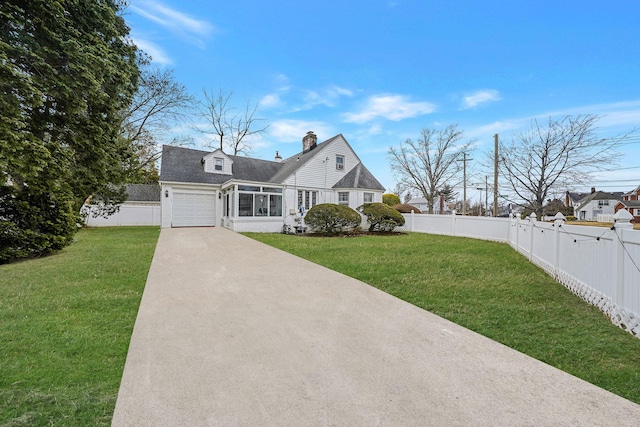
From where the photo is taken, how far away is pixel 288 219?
53.5 ft

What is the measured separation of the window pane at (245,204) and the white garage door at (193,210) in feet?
11.9

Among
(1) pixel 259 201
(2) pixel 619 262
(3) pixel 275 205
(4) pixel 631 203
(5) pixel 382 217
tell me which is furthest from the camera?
(4) pixel 631 203

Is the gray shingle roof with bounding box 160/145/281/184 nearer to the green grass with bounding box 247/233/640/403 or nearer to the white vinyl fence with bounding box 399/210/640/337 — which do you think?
the green grass with bounding box 247/233/640/403

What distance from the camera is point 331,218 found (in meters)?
14.1

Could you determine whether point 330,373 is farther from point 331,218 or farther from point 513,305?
point 331,218

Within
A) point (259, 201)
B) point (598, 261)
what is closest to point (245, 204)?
point (259, 201)

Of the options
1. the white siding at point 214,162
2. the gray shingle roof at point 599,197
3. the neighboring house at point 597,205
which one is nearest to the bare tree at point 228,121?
the white siding at point 214,162

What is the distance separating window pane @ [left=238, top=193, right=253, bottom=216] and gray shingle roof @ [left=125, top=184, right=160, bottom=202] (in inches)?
490

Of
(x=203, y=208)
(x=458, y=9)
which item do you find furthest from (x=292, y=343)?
(x=203, y=208)

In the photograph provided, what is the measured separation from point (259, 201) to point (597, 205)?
52.6 m

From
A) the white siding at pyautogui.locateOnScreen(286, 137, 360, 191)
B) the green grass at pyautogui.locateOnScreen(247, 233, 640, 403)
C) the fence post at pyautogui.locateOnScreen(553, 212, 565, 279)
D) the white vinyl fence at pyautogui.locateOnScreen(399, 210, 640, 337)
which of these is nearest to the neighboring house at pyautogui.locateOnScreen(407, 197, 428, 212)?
the white siding at pyautogui.locateOnScreen(286, 137, 360, 191)

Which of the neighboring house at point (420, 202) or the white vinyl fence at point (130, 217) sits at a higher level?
the neighboring house at point (420, 202)

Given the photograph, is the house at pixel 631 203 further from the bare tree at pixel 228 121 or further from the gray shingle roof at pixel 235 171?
the bare tree at pixel 228 121

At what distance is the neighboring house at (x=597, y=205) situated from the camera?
136ft
